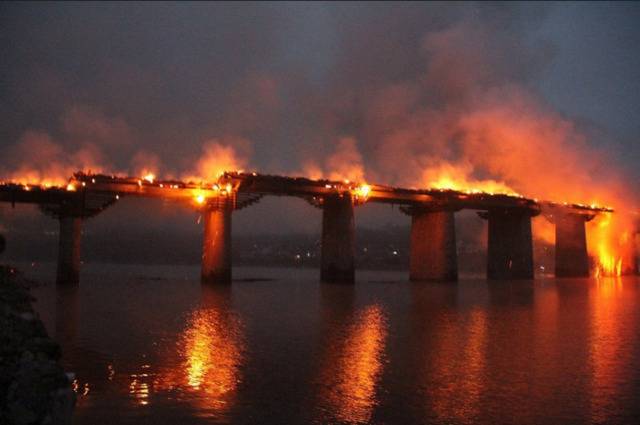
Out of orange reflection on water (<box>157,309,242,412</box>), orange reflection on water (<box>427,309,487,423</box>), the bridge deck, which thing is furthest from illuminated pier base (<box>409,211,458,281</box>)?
orange reflection on water (<box>157,309,242,412</box>)

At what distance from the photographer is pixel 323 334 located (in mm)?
22891

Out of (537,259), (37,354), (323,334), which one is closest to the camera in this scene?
(37,354)

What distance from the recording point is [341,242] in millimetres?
66750

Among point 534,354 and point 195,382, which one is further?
point 534,354

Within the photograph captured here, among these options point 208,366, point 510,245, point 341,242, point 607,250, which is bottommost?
point 208,366

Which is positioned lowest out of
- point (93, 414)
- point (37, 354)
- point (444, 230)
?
point (93, 414)

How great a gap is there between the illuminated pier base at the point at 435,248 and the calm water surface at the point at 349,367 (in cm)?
4306

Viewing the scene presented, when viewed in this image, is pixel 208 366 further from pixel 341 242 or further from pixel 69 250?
pixel 341 242

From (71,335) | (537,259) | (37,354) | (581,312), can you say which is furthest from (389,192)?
(537,259)

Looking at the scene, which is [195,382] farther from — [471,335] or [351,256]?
[351,256]

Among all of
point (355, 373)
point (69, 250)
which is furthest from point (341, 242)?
point (355, 373)

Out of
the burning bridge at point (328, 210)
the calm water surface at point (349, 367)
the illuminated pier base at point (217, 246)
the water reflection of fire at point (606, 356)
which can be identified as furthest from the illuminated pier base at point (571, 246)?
the calm water surface at point (349, 367)

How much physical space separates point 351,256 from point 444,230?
1424 centimetres

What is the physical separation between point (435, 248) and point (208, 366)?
2435 inches
